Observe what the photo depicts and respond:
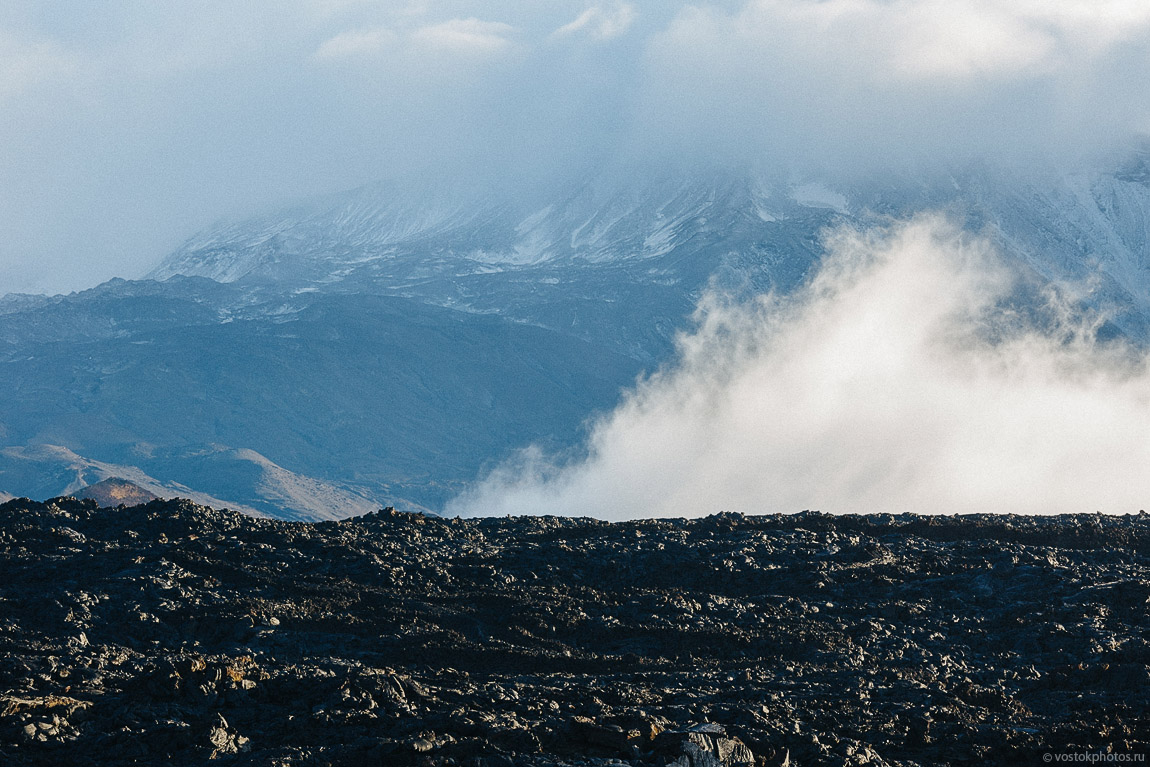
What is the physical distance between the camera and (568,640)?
127ft

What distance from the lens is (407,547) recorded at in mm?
48219

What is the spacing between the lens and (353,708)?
2930cm

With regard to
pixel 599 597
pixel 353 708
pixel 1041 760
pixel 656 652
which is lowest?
pixel 1041 760

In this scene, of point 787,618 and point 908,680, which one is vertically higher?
point 787,618

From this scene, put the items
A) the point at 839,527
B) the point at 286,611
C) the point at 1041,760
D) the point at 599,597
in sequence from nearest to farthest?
the point at 1041,760, the point at 286,611, the point at 599,597, the point at 839,527

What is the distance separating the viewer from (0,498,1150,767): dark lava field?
2778 centimetres

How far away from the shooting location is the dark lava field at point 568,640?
27.8m

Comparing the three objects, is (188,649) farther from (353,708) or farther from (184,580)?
(353,708)

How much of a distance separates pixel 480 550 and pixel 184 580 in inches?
431

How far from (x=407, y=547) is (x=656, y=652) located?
13.6 meters

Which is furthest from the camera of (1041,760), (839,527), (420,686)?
(839,527)

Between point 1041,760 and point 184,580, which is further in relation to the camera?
point 184,580

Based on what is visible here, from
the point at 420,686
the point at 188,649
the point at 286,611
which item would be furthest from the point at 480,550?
the point at 420,686

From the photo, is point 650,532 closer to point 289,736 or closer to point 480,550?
point 480,550
